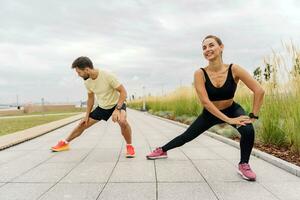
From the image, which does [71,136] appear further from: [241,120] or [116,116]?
[241,120]

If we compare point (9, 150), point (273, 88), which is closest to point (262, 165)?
point (273, 88)

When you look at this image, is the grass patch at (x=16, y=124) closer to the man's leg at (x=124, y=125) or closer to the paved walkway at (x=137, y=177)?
the paved walkway at (x=137, y=177)

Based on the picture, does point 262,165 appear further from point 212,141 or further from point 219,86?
point 212,141

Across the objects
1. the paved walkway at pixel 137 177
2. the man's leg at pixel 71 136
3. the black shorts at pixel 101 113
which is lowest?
the paved walkway at pixel 137 177

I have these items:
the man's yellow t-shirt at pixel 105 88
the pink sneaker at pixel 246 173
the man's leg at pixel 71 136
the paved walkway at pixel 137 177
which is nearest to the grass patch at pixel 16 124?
the man's leg at pixel 71 136

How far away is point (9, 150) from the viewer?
21.4 feet

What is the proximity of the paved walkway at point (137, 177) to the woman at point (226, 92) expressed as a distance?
448 millimetres

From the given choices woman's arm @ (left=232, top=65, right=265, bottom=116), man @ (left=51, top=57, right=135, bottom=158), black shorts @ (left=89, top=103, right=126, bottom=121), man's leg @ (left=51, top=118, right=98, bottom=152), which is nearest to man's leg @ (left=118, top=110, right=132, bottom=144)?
man @ (left=51, top=57, right=135, bottom=158)

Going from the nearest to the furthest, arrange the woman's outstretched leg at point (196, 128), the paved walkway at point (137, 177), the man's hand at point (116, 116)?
the paved walkway at point (137, 177)
the woman's outstretched leg at point (196, 128)
the man's hand at point (116, 116)

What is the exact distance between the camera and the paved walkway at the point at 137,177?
3.35 meters

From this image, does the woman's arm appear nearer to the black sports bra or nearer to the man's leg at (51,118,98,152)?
the black sports bra

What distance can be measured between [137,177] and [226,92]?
1.56 meters

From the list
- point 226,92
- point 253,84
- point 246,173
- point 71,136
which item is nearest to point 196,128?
point 226,92

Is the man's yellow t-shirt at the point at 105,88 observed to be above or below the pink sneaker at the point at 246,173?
above
